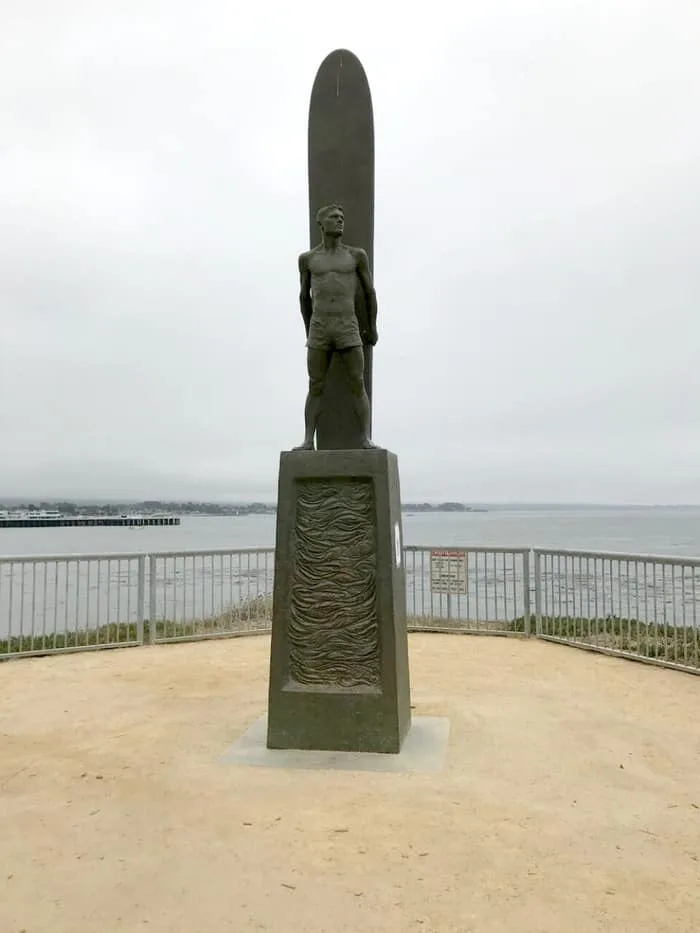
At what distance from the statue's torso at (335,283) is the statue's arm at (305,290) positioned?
0.44 feet

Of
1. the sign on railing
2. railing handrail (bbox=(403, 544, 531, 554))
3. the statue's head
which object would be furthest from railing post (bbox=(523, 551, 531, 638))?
the statue's head

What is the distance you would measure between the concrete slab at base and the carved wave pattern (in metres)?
0.45

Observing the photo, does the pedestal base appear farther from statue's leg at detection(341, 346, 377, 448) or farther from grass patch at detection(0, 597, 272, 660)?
grass patch at detection(0, 597, 272, 660)

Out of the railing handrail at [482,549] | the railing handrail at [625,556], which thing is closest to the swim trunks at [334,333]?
the railing handrail at [625,556]

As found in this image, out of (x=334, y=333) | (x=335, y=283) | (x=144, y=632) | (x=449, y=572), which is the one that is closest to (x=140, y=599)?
(x=144, y=632)

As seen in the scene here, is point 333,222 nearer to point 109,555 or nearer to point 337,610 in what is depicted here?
point 337,610

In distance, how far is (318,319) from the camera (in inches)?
200

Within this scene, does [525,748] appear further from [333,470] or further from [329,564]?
[333,470]

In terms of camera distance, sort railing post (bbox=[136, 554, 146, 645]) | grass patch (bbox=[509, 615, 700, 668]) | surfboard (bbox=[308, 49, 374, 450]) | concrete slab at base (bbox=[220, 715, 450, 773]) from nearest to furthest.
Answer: concrete slab at base (bbox=[220, 715, 450, 773]), surfboard (bbox=[308, 49, 374, 450]), grass patch (bbox=[509, 615, 700, 668]), railing post (bbox=[136, 554, 146, 645])

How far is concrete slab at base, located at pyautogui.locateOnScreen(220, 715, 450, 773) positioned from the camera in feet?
14.3

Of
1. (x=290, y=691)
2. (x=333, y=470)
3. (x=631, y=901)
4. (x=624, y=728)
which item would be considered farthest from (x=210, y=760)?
(x=624, y=728)

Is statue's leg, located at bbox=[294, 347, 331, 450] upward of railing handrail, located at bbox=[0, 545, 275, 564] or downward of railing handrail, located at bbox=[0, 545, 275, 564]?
upward

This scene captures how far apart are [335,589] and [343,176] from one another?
3.02 metres

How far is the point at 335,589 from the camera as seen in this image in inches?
191
